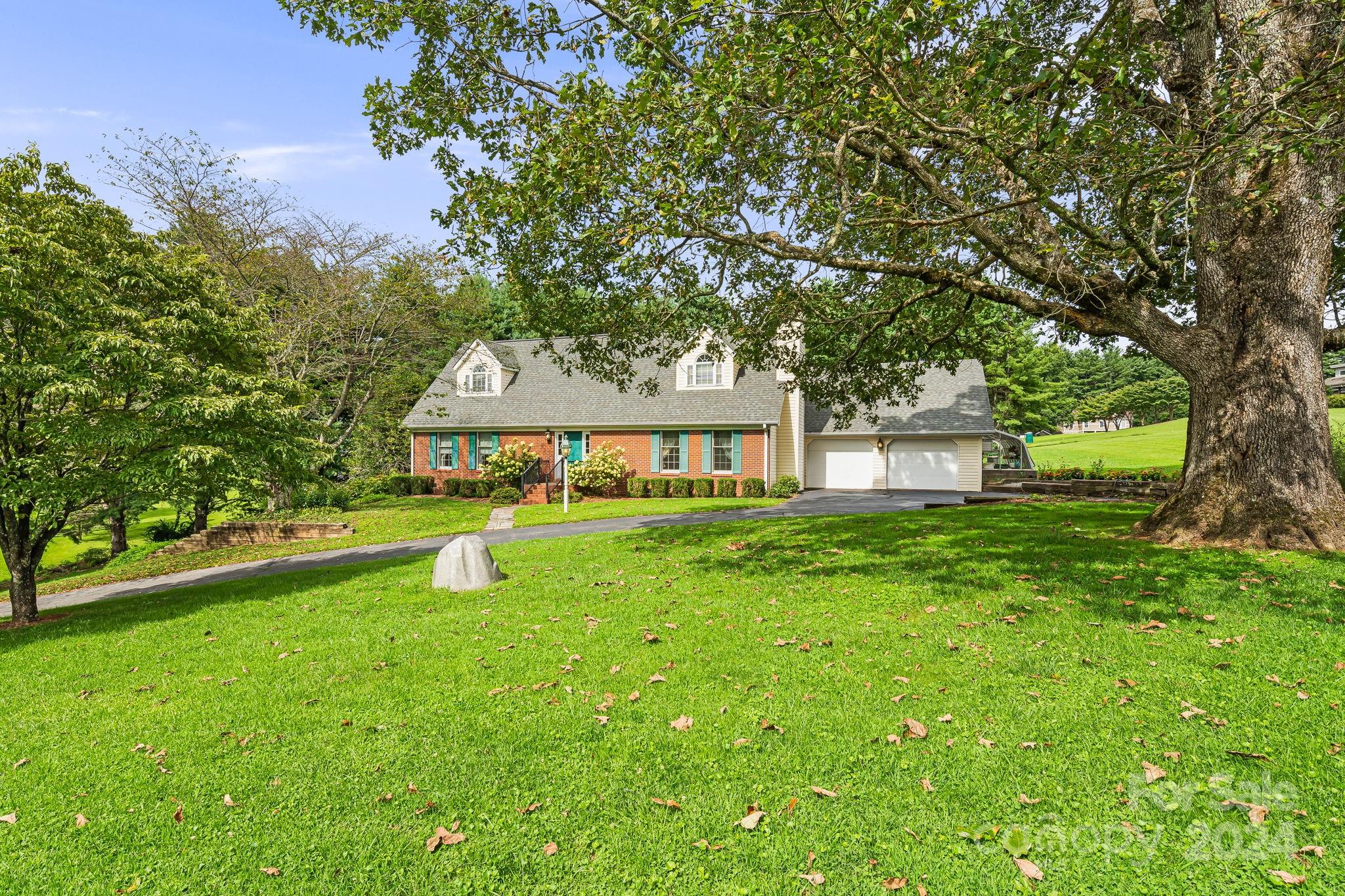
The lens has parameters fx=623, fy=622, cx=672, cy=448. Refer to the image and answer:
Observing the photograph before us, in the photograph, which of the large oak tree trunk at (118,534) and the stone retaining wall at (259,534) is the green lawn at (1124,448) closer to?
the stone retaining wall at (259,534)

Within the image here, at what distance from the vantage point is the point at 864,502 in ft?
66.8

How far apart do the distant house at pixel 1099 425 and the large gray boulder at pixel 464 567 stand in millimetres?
83542

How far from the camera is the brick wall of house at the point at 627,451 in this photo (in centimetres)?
2388

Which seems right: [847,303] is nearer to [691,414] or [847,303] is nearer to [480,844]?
[480,844]

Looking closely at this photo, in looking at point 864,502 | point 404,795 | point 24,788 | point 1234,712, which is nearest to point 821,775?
point 404,795

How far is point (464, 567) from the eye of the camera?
873 centimetres

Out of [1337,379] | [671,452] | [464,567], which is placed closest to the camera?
[464,567]

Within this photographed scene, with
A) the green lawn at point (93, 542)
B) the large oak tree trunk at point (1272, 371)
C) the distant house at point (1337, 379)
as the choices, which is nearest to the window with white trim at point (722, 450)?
the large oak tree trunk at point (1272, 371)

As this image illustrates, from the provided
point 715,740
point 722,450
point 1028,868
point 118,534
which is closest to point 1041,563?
point 715,740

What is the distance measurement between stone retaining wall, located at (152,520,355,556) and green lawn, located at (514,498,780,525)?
203 inches

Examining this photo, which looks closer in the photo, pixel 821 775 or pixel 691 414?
pixel 821 775

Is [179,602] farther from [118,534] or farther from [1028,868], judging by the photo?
[118,534]

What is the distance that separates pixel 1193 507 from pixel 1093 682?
5.85 metres

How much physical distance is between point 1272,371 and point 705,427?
17300 mm
